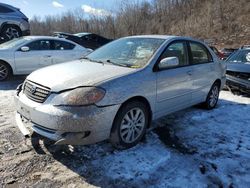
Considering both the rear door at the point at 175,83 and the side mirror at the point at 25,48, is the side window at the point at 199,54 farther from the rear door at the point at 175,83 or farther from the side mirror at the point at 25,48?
the side mirror at the point at 25,48

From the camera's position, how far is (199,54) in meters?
5.97

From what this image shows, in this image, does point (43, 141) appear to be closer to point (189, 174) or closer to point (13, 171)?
point (13, 171)

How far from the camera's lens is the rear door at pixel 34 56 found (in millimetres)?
8867

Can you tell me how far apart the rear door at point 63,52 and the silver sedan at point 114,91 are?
178 inches

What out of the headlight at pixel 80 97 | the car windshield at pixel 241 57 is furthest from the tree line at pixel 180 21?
the headlight at pixel 80 97

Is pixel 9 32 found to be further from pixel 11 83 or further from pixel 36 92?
pixel 36 92

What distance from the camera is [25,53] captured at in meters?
8.94

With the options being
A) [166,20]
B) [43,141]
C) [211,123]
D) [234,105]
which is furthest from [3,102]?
[166,20]

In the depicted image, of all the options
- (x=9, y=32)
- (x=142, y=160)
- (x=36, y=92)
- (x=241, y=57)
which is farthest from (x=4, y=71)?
(x=241, y=57)

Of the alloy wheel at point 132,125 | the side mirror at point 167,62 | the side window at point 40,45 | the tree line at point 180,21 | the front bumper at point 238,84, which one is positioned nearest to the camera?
the alloy wheel at point 132,125

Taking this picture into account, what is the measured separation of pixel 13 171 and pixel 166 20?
3898 centimetres

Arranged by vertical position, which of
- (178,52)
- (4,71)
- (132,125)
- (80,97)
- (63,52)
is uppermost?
(178,52)

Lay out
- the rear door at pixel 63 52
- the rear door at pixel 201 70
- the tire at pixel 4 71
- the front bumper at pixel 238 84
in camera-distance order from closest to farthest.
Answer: the rear door at pixel 201 70
the front bumper at pixel 238 84
the tire at pixel 4 71
the rear door at pixel 63 52

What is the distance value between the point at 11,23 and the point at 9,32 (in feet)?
1.28
